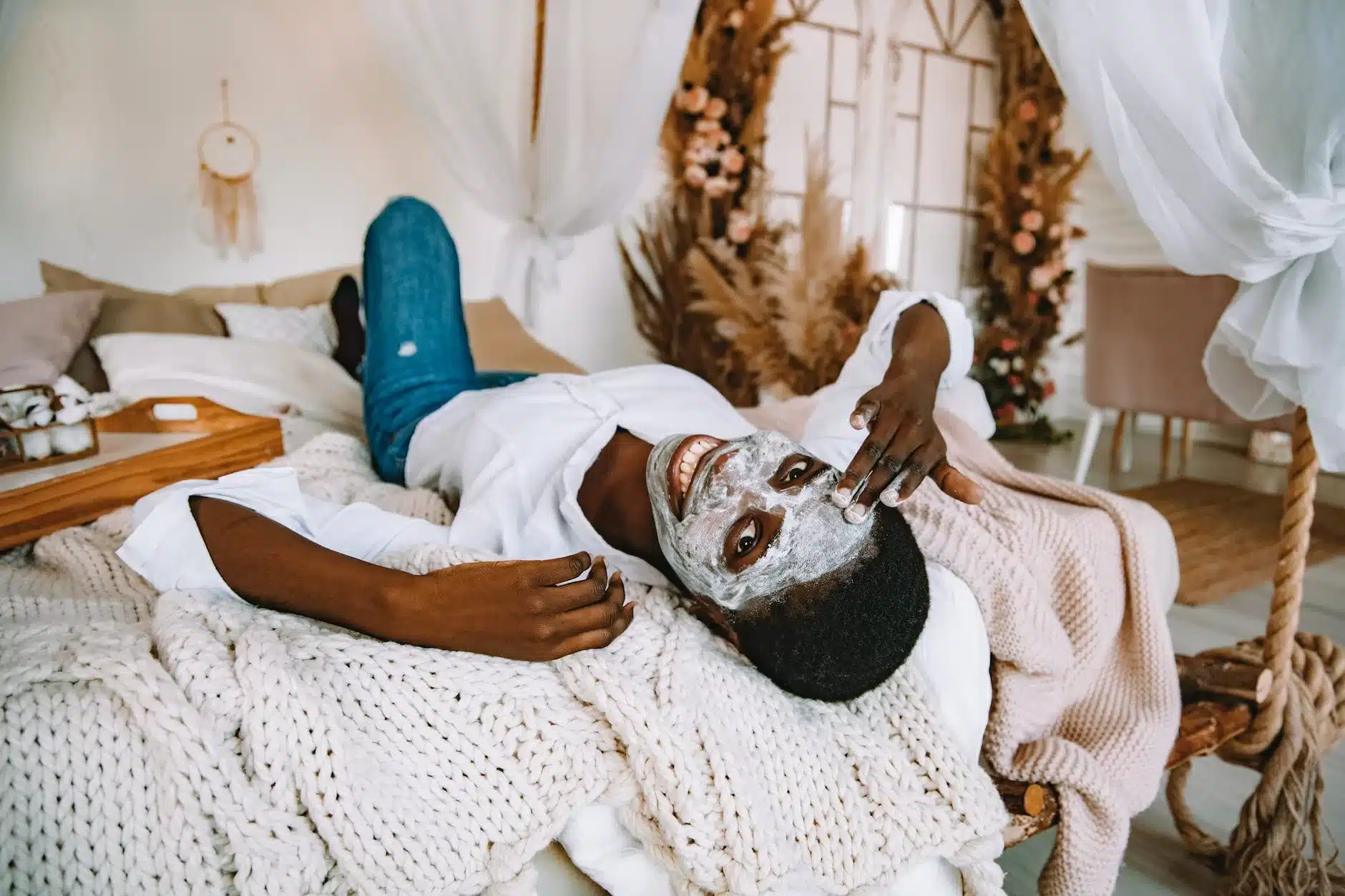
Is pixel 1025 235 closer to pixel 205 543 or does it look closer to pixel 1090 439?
pixel 1090 439

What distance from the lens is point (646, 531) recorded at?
3.82 feet

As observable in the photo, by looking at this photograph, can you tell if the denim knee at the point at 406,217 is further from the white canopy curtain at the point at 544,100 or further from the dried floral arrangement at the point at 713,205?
the dried floral arrangement at the point at 713,205

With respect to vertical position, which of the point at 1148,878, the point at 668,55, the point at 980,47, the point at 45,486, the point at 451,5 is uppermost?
the point at 980,47

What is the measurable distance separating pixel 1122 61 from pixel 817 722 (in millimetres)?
847

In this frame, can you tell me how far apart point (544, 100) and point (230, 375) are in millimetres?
1245

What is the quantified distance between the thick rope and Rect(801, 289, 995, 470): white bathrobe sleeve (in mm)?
510

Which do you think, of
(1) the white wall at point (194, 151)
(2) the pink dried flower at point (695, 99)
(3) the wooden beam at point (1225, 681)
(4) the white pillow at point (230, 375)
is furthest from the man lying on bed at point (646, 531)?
(2) the pink dried flower at point (695, 99)

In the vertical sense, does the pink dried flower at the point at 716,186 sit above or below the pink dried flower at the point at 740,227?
above

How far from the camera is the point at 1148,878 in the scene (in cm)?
142

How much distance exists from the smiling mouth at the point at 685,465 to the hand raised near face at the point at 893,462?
20cm

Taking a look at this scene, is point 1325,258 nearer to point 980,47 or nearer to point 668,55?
point 668,55

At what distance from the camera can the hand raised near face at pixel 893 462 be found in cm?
90

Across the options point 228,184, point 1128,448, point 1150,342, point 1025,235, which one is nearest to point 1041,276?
point 1025,235

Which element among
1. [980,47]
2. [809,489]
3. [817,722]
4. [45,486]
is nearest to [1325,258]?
[809,489]
